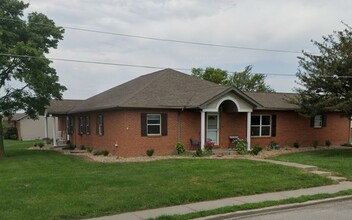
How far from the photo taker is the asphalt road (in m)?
8.09

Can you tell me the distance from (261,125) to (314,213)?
15783 mm

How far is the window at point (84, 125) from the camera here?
26.3 m

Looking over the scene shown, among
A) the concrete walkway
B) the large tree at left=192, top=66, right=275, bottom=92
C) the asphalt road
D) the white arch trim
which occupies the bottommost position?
the asphalt road

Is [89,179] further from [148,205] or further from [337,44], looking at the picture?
[337,44]

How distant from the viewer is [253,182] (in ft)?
37.1

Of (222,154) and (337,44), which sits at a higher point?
(337,44)

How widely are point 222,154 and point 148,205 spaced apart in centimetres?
1181

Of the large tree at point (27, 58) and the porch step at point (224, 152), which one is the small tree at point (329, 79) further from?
the large tree at point (27, 58)

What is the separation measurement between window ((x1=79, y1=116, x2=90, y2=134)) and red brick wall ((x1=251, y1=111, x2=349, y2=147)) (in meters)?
11.3

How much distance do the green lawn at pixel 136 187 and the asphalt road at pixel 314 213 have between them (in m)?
1.57

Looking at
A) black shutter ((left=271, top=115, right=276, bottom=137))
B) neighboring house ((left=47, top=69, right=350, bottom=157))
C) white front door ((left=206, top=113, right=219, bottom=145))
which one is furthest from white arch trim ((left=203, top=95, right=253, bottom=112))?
black shutter ((left=271, top=115, right=276, bottom=137))

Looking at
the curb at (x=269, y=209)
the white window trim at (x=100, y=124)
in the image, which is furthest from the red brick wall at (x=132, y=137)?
the curb at (x=269, y=209)

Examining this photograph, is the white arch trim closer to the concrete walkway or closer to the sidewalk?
the concrete walkway

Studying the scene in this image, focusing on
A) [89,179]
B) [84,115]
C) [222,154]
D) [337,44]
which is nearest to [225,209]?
[89,179]
